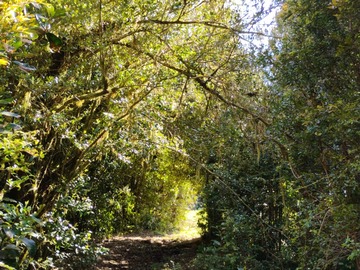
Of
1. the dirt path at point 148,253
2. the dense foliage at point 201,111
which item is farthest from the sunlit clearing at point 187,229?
the dense foliage at point 201,111

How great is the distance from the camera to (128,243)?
8.39m

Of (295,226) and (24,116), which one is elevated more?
(24,116)

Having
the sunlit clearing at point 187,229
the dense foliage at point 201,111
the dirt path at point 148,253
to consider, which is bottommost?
the dirt path at point 148,253

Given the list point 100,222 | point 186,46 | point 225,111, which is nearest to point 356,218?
point 225,111

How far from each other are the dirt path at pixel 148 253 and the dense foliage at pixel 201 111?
1638 mm

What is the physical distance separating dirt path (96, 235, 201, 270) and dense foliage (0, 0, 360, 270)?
5.37 ft

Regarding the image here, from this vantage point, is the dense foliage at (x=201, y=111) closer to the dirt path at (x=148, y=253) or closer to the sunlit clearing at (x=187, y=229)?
the dirt path at (x=148, y=253)

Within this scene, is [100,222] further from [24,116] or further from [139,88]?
[24,116]

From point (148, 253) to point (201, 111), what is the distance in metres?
4.18

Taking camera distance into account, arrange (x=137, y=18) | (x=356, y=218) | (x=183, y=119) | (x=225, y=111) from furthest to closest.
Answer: (x=183, y=119) → (x=225, y=111) → (x=137, y=18) → (x=356, y=218)

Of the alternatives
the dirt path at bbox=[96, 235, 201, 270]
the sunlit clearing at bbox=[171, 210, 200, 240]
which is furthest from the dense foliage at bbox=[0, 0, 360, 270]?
the sunlit clearing at bbox=[171, 210, 200, 240]

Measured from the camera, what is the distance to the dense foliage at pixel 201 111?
8.92 feet

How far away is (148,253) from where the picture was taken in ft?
24.7

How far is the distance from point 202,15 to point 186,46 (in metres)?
0.39
